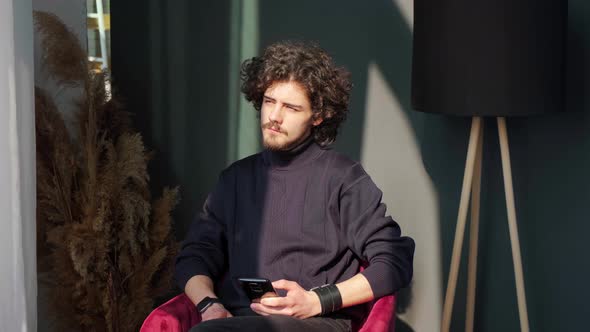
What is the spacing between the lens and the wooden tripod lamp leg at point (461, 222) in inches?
129

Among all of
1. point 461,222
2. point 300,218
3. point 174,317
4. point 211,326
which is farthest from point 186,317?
point 461,222

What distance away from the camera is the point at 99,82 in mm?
3779

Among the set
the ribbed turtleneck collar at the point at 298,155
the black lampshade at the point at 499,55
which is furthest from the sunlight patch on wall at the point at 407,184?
the ribbed turtleneck collar at the point at 298,155

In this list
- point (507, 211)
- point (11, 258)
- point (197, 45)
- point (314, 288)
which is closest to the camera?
point (314, 288)

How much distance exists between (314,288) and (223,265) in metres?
0.43

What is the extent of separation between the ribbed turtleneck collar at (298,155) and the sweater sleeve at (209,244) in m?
0.20

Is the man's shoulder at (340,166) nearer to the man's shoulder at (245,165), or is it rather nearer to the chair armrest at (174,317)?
the man's shoulder at (245,165)

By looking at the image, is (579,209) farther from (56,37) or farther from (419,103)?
(56,37)

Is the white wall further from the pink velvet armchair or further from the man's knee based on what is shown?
the man's knee

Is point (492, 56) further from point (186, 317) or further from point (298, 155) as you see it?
point (186, 317)

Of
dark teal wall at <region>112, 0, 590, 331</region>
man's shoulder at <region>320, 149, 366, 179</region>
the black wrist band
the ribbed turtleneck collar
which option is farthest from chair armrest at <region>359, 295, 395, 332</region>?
dark teal wall at <region>112, 0, 590, 331</region>

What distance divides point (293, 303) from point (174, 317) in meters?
0.37

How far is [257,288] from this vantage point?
9.18ft

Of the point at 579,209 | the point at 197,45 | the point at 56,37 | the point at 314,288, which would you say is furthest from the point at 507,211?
the point at 56,37
